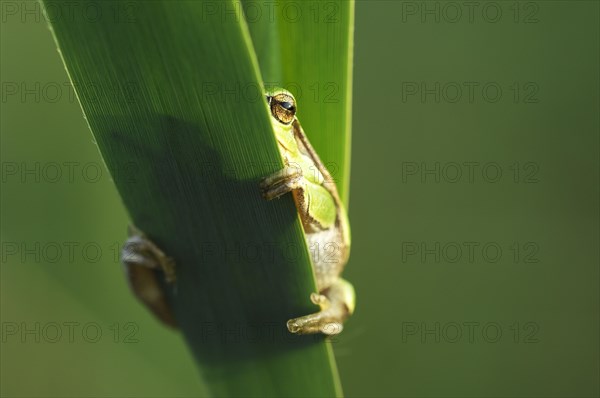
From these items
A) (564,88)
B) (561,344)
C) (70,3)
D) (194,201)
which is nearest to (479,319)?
(561,344)

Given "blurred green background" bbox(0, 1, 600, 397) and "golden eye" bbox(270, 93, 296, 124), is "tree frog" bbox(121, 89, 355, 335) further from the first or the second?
"blurred green background" bbox(0, 1, 600, 397)

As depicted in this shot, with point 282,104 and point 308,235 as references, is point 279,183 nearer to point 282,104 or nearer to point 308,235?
point 282,104

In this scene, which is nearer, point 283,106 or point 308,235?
point 283,106

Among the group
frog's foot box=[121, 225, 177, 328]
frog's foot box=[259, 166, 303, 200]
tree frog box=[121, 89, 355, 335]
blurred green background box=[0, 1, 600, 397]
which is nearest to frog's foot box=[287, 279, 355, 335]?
tree frog box=[121, 89, 355, 335]

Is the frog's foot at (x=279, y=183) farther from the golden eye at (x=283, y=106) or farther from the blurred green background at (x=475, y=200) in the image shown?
the blurred green background at (x=475, y=200)

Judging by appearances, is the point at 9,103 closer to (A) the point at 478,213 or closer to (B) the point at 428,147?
(B) the point at 428,147

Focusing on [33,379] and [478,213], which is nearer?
[33,379]

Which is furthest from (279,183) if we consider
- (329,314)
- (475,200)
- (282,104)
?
(475,200)
